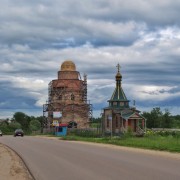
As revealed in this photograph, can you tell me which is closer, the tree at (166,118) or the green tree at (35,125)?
the tree at (166,118)

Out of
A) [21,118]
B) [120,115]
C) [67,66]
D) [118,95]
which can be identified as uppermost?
[67,66]

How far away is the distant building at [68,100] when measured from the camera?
85.2m

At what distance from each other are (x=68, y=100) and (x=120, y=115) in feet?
73.8

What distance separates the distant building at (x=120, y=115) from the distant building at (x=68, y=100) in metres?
16.7

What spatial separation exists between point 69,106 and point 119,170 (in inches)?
2812

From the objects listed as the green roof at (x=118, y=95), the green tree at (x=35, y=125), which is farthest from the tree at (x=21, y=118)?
the green roof at (x=118, y=95)

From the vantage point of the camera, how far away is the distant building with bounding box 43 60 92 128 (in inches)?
3356

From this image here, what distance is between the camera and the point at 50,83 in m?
90.6

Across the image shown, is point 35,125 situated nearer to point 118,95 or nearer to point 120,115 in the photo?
point 118,95

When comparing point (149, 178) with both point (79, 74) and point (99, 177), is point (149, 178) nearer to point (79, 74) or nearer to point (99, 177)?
point (99, 177)

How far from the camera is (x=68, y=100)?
8656 centimetres

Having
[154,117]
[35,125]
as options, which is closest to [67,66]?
[154,117]

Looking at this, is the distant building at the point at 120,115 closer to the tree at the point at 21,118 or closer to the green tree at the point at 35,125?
the green tree at the point at 35,125

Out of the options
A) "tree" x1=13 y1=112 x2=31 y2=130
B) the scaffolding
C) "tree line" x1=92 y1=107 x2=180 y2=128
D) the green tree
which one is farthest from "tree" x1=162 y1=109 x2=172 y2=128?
"tree" x1=13 y1=112 x2=31 y2=130
